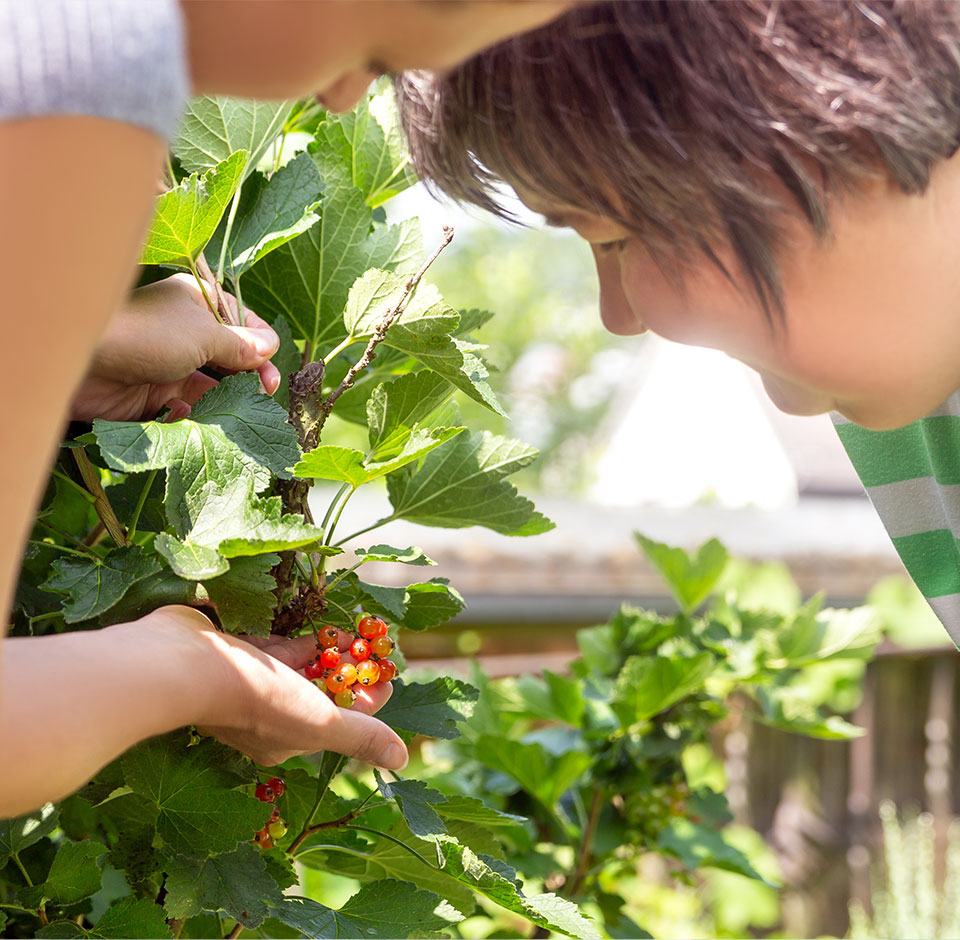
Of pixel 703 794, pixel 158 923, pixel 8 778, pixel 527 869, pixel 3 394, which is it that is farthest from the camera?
pixel 703 794

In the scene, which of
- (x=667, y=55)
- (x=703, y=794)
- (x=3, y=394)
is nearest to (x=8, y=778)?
(x=3, y=394)

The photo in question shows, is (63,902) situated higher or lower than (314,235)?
lower

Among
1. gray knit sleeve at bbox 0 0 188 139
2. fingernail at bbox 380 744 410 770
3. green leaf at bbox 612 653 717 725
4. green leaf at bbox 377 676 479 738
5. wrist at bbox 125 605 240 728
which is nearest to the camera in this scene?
gray knit sleeve at bbox 0 0 188 139

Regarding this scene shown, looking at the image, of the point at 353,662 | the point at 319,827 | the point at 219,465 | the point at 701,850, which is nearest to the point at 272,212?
the point at 219,465

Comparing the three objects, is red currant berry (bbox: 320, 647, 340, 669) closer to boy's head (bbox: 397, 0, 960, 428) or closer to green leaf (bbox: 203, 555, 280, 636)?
green leaf (bbox: 203, 555, 280, 636)

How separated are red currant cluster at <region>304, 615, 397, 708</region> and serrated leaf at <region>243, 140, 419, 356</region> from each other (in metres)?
0.23

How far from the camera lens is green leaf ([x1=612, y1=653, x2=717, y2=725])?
1.16 meters

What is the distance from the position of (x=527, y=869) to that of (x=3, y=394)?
939mm

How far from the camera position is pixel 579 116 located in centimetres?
60

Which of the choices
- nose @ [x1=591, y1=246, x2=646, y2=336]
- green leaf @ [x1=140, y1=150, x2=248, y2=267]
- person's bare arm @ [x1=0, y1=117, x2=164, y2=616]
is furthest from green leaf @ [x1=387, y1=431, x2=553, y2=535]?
person's bare arm @ [x1=0, y1=117, x2=164, y2=616]

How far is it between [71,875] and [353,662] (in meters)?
0.24

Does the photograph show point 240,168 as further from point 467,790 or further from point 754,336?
point 467,790

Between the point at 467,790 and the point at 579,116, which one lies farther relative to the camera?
the point at 467,790

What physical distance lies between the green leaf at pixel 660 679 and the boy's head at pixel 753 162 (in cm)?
50
